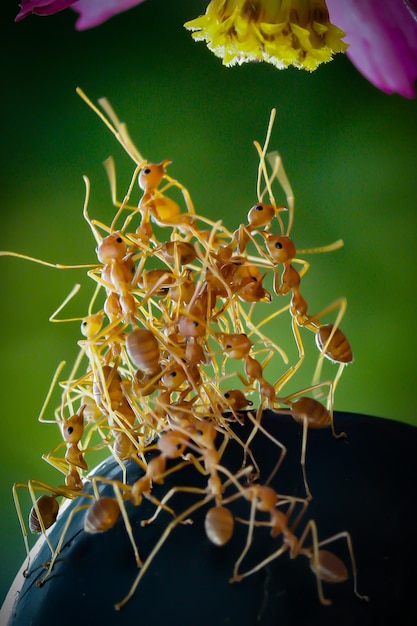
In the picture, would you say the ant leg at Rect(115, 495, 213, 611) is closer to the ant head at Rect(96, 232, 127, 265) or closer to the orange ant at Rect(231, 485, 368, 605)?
the orange ant at Rect(231, 485, 368, 605)

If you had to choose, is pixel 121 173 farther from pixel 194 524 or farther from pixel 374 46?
pixel 194 524

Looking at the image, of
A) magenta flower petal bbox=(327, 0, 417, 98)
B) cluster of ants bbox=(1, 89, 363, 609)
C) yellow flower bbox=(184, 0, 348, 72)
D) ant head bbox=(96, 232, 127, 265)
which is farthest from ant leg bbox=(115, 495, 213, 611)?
magenta flower petal bbox=(327, 0, 417, 98)

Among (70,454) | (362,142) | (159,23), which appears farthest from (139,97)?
(70,454)

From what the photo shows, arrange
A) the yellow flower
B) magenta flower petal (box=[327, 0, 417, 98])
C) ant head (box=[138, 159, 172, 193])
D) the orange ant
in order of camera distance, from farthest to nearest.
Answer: magenta flower petal (box=[327, 0, 417, 98]), the yellow flower, ant head (box=[138, 159, 172, 193]), the orange ant

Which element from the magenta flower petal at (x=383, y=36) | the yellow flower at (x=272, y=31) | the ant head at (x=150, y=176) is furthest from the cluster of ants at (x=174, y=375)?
the magenta flower petal at (x=383, y=36)

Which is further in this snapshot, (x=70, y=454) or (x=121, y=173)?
(x=121, y=173)

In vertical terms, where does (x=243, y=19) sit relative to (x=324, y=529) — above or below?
above

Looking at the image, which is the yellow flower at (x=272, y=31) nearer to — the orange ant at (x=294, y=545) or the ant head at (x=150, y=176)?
the ant head at (x=150, y=176)
